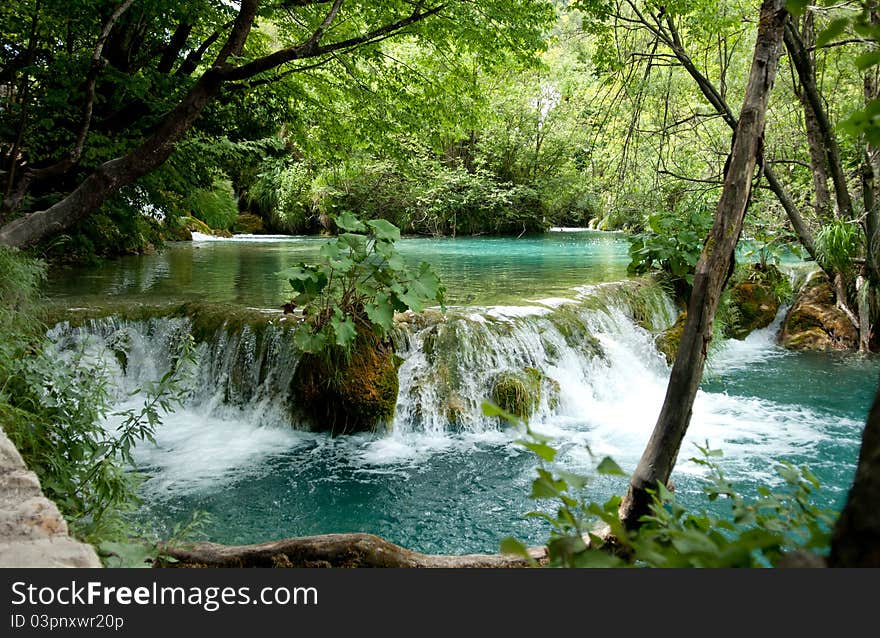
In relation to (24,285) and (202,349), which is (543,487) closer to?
(24,285)

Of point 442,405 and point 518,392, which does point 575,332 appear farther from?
point 442,405

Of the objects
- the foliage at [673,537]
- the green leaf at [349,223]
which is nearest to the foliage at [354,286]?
the green leaf at [349,223]

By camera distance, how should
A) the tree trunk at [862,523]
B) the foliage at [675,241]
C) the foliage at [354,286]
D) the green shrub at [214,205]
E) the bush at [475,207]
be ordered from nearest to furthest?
the tree trunk at [862,523]
the foliage at [354,286]
the foliage at [675,241]
the green shrub at [214,205]
the bush at [475,207]

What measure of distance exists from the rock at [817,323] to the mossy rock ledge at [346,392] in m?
8.11

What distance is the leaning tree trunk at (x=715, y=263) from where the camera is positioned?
289 cm

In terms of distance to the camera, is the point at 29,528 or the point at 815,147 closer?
the point at 29,528

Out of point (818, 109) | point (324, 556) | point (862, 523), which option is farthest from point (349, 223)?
point (818, 109)

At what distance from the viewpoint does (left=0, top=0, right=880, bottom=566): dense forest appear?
3299 millimetres

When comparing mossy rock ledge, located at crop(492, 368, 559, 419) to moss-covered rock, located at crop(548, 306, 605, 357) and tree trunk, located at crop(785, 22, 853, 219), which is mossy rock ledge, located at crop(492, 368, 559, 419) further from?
tree trunk, located at crop(785, 22, 853, 219)

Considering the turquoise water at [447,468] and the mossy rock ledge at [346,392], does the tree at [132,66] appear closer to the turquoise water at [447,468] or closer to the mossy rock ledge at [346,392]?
the mossy rock ledge at [346,392]

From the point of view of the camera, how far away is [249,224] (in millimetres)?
26703

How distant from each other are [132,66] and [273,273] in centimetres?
462

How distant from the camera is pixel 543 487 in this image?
1.23 m

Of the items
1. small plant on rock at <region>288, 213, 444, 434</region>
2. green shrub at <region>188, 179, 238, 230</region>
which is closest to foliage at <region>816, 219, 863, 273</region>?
small plant on rock at <region>288, 213, 444, 434</region>
